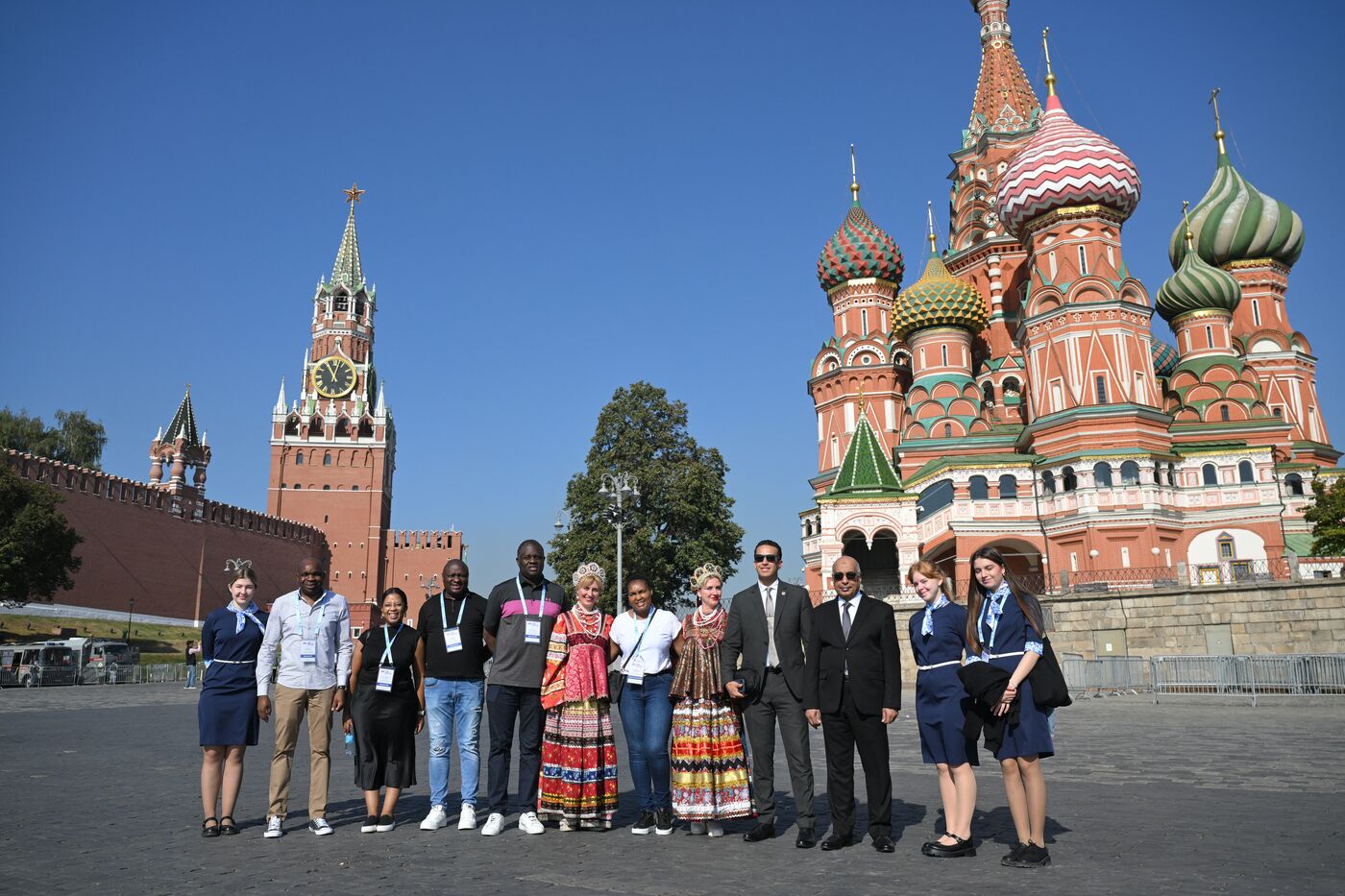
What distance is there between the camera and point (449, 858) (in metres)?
5.15

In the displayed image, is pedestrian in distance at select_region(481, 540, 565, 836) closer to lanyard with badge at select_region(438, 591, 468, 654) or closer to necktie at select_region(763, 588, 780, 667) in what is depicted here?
lanyard with badge at select_region(438, 591, 468, 654)

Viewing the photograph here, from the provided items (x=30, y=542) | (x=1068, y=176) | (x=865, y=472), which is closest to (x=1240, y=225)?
(x=1068, y=176)

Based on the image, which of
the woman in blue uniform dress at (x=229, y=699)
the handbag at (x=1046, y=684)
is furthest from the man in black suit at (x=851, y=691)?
the woman in blue uniform dress at (x=229, y=699)

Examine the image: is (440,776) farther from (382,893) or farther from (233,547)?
(233,547)

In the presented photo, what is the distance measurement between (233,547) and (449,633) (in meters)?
54.6

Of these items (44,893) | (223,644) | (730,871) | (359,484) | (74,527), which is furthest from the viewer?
Answer: (359,484)

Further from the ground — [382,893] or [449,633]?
[449,633]

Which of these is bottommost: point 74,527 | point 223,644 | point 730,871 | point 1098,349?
point 730,871

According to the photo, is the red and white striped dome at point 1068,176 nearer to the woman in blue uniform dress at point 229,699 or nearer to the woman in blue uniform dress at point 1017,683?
the woman in blue uniform dress at point 1017,683

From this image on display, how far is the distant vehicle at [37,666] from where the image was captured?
25453 mm

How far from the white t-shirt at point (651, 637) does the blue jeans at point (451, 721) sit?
954 millimetres

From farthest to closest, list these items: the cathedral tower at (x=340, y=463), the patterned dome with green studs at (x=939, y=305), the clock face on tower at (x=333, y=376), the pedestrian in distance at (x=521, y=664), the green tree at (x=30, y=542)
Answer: the clock face on tower at (x=333, y=376)
the cathedral tower at (x=340, y=463)
the patterned dome with green studs at (x=939, y=305)
the green tree at (x=30, y=542)
the pedestrian in distance at (x=521, y=664)

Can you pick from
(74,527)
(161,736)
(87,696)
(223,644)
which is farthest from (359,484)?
(223,644)

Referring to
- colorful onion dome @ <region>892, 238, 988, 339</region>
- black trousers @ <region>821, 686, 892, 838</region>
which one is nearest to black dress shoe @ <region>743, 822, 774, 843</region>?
black trousers @ <region>821, 686, 892, 838</region>
